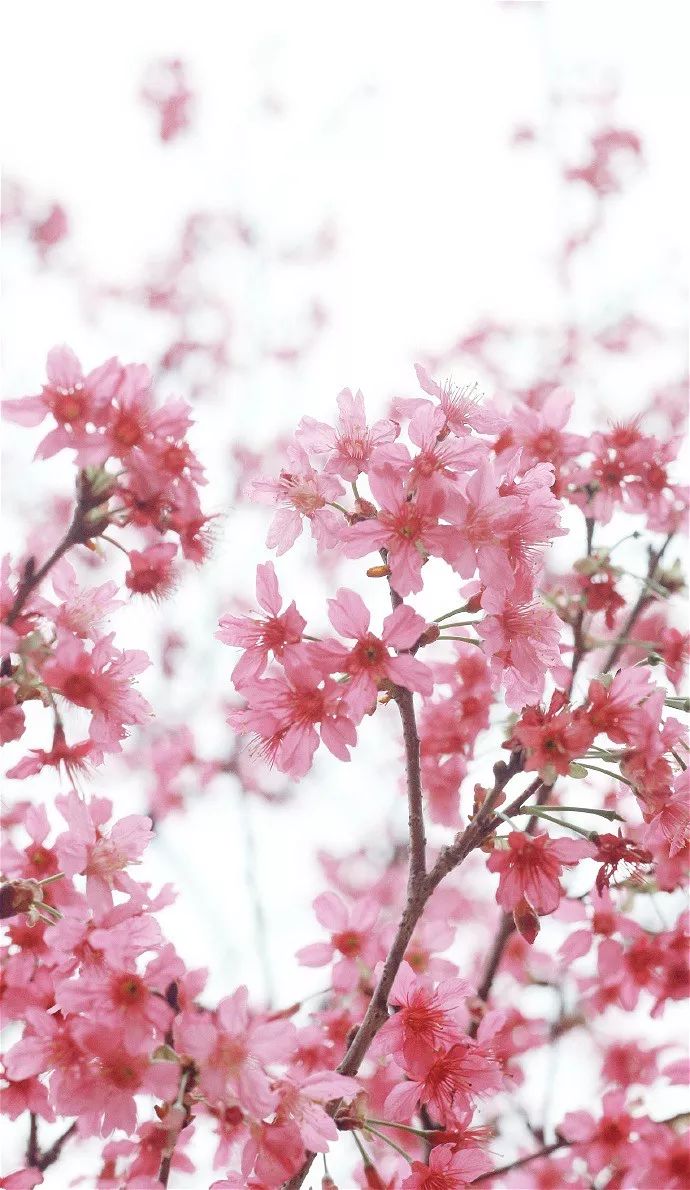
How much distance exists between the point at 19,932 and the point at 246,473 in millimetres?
4925

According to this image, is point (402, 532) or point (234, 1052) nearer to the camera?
point (234, 1052)

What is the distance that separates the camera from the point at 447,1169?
62.7 inches

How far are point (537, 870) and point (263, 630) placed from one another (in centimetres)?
59

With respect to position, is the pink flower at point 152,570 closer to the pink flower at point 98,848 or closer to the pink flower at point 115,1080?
Result: the pink flower at point 98,848

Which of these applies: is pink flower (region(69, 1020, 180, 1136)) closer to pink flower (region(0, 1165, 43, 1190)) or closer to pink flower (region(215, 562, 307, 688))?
pink flower (region(0, 1165, 43, 1190))

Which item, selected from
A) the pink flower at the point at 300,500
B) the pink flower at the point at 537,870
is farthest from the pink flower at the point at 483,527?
the pink flower at the point at 537,870

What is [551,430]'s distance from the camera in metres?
2.42

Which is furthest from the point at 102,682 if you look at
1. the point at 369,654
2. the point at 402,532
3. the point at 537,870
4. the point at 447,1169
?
the point at 447,1169

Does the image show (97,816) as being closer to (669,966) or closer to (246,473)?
(669,966)

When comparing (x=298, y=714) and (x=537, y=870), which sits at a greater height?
(x=298, y=714)

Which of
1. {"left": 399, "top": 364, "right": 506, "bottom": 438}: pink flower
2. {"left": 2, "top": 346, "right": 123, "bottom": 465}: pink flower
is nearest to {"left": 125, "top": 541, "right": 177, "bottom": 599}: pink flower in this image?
{"left": 2, "top": 346, "right": 123, "bottom": 465}: pink flower

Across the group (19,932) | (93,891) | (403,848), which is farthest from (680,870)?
(403,848)

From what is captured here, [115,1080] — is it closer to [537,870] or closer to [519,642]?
[537,870]

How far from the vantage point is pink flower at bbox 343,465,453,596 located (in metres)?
1.45
